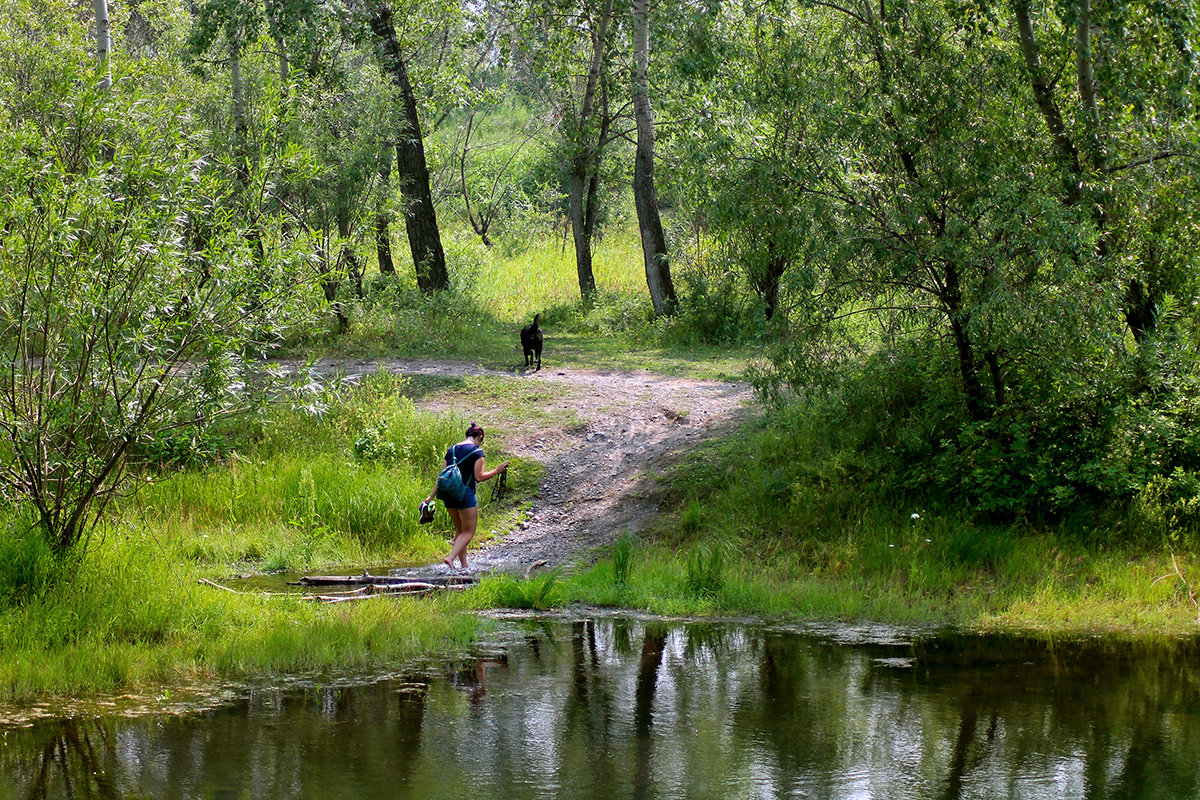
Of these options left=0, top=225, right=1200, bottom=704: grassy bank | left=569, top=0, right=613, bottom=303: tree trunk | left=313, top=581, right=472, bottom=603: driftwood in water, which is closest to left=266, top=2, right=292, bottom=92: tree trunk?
left=569, top=0, right=613, bottom=303: tree trunk

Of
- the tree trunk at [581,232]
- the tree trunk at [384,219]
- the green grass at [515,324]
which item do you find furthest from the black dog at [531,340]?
the tree trunk at [581,232]

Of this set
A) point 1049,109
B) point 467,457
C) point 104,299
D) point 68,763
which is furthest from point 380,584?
point 1049,109

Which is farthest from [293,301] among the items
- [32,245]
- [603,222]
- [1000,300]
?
[603,222]

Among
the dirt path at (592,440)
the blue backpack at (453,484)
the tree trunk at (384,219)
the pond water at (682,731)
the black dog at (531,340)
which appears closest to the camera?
the pond water at (682,731)

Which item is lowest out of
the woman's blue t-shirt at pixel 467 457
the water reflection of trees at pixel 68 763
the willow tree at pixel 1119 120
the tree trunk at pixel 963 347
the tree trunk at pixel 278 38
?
the water reflection of trees at pixel 68 763

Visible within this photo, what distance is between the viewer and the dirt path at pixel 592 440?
13242 millimetres

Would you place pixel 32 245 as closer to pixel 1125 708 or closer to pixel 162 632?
pixel 162 632

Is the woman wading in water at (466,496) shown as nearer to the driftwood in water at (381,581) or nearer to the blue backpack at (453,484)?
the blue backpack at (453,484)

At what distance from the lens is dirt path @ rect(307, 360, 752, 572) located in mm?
13242

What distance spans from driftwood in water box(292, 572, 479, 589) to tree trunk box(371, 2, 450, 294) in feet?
37.9

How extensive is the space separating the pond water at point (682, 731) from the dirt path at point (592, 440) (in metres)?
3.77

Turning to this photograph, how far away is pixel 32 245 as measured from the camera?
875 cm

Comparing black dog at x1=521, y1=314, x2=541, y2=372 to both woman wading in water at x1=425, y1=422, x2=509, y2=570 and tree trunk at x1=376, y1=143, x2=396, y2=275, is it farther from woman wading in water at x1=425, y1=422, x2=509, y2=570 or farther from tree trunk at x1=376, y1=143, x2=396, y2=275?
woman wading in water at x1=425, y1=422, x2=509, y2=570

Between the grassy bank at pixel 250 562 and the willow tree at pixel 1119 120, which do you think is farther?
the willow tree at pixel 1119 120
